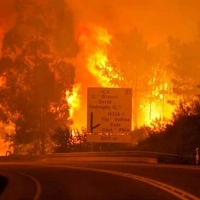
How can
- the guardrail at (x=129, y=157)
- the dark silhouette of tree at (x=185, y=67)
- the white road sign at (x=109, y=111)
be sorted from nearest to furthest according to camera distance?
the guardrail at (x=129, y=157) → the white road sign at (x=109, y=111) → the dark silhouette of tree at (x=185, y=67)

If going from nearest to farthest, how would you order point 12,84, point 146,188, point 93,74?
point 146,188 → point 12,84 → point 93,74

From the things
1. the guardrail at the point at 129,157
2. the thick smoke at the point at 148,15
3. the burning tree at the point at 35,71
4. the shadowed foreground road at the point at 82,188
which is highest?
the thick smoke at the point at 148,15

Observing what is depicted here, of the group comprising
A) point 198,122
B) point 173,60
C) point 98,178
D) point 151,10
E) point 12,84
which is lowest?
point 98,178

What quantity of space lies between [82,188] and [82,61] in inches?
2245

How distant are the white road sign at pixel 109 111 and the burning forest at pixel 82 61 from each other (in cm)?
520

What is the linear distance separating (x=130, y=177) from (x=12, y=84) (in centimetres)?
3429

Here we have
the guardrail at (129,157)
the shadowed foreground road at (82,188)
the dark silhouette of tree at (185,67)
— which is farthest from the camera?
the dark silhouette of tree at (185,67)

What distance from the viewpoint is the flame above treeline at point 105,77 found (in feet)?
247

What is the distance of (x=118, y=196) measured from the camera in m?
16.7

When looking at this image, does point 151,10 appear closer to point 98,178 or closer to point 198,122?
point 198,122

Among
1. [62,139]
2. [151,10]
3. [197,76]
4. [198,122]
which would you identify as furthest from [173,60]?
[198,122]

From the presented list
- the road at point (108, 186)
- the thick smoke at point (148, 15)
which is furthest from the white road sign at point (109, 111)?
the thick smoke at point (148, 15)

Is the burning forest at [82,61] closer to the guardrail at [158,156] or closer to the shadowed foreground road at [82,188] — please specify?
the guardrail at [158,156]

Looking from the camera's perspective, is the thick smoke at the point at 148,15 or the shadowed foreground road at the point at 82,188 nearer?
the shadowed foreground road at the point at 82,188
